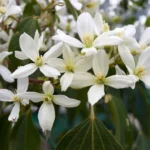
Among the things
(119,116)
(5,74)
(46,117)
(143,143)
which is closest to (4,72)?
(5,74)

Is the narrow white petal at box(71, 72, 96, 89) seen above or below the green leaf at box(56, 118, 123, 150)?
above

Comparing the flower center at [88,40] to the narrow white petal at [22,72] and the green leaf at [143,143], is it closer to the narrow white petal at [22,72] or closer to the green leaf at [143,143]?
the narrow white petal at [22,72]

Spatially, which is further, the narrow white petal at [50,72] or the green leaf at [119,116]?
the green leaf at [119,116]

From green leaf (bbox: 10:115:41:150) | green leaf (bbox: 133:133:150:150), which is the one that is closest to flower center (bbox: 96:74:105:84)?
green leaf (bbox: 10:115:41:150)

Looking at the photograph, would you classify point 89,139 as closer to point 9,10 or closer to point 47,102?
point 47,102

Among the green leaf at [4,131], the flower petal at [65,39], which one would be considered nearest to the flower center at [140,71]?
the flower petal at [65,39]

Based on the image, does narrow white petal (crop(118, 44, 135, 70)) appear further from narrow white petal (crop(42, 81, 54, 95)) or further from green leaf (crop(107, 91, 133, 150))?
green leaf (crop(107, 91, 133, 150))
